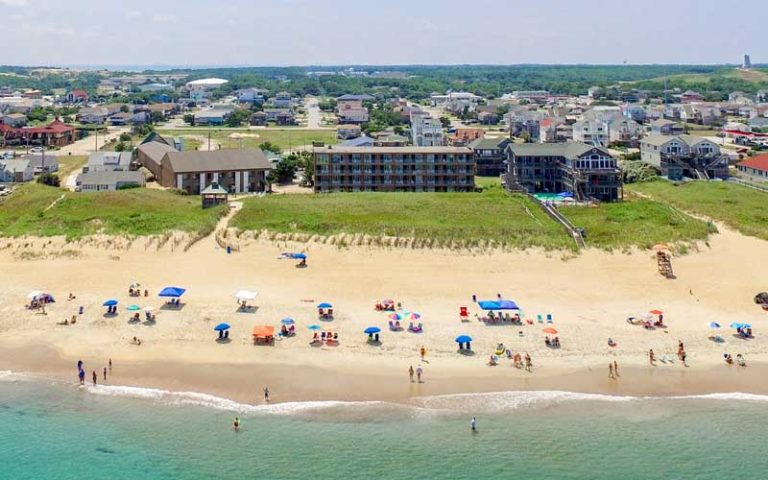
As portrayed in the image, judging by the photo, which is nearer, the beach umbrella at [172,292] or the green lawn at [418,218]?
the beach umbrella at [172,292]

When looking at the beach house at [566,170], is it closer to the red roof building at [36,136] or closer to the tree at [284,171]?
the tree at [284,171]

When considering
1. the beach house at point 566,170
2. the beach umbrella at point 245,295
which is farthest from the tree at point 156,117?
the beach umbrella at point 245,295

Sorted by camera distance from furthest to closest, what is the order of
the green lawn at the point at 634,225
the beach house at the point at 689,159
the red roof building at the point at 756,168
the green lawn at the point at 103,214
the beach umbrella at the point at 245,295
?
1. the beach house at the point at 689,159
2. the red roof building at the point at 756,168
3. the green lawn at the point at 103,214
4. the green lawn at the point at 634,225
5. the beach umbrella at the point at 245,295

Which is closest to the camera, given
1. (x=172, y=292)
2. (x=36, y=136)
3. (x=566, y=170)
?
(x=172, y=292)

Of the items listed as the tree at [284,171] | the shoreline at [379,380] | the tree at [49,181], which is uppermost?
the tree at [284,171]

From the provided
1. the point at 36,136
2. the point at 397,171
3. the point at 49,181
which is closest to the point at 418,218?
the point at 397,171

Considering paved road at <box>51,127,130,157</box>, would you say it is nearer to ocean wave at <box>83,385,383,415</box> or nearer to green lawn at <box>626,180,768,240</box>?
green lawn at <box>626,180,768,240</box>

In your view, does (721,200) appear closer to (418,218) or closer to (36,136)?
(418,218)
